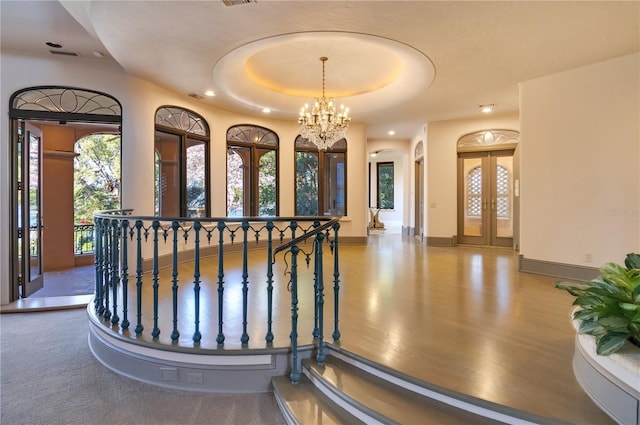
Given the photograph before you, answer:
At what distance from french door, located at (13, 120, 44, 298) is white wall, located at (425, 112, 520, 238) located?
25.0 feet

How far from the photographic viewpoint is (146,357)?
253 cm

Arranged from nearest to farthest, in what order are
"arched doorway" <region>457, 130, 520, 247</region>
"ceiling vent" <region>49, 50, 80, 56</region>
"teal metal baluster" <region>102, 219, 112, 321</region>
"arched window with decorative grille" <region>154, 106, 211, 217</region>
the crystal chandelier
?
"teal metal baluster" <region>102, 219, 112, 321</region> → "ceiling vent" <region>49, 50, 80, 56</region> → the crystal chandelier → "arched window with decorative grille" <region>154, 106, 211, 217</region> → "arched doorway" <region>457, 130, 520, 247</region>

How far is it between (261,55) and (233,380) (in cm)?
443

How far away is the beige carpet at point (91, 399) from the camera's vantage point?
2116 millimetres

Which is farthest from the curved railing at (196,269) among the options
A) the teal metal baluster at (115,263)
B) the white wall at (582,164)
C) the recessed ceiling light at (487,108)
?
the recessed ceiling light at (487,108)

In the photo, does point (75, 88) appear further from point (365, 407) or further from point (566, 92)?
point (566, 92)

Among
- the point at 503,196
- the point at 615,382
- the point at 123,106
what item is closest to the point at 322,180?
the point at 503,196

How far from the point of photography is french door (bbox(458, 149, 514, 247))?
773 centimetres

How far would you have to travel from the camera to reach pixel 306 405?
2.06 metres

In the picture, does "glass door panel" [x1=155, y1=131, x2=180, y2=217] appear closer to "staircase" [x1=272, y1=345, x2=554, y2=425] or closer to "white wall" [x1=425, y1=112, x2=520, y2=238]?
"staircase" [x1=272, y1=345, x2=554, y2=425]

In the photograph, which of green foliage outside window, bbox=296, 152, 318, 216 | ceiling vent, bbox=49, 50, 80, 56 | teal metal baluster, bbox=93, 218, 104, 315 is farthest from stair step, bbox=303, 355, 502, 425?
green foliage outside window, bbox=296, 152, 318, 216

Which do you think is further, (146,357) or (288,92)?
(288,92)

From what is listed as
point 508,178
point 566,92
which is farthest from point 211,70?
point 508,178

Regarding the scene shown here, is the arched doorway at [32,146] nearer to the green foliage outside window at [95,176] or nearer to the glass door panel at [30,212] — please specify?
the glass door panel at [30,212]
